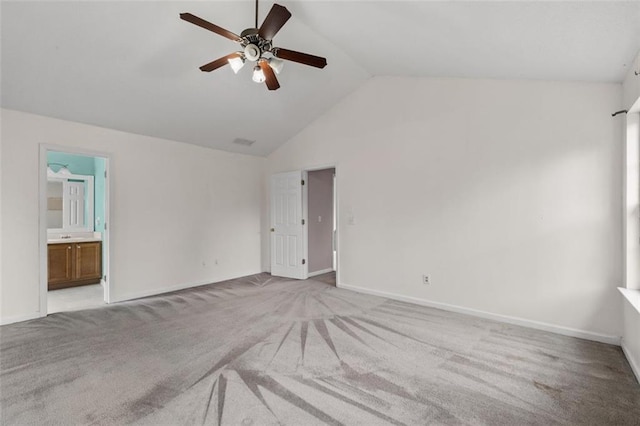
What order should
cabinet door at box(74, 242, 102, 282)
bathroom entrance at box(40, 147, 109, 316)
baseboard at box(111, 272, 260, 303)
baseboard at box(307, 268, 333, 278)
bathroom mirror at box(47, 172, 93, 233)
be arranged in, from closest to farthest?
baseboard at box(111, 272, 260, 303) → bathroom entrance at box(40, 147, 109, 316) → cabinet door at box(74, 242, 102, 282) → bathroom mirror at box(47, 172, 93, 233) → baseboard at box(307, 268, 333, 278)

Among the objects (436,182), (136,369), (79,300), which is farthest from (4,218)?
(436,182)

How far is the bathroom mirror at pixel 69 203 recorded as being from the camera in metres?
5.56

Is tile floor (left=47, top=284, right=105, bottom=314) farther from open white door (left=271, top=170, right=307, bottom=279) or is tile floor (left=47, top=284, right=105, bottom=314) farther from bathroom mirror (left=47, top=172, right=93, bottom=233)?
open white door (left=271, top=170, right=307, bottom=279)

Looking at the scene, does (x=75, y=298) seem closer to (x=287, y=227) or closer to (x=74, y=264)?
(x=74, y=264)

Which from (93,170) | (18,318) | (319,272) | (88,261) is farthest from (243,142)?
(18,318)

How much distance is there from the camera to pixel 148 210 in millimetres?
4734

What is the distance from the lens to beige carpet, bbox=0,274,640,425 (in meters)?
1.93

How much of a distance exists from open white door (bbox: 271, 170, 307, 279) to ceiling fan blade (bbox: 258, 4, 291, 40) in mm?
3258

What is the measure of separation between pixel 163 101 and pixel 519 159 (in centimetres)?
447

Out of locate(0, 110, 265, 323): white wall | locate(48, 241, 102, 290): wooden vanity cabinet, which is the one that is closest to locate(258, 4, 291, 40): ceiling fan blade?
locate(0, 110, 265, 323): white wall

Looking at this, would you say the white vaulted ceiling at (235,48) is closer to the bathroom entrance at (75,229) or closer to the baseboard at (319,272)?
the bathroom entrance at (75,229)

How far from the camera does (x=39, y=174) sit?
147 inches

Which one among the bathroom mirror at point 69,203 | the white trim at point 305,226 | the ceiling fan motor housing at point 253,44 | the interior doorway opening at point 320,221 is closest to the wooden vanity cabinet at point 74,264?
the bathroom mirror at point 69,203

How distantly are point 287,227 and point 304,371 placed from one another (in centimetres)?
360
